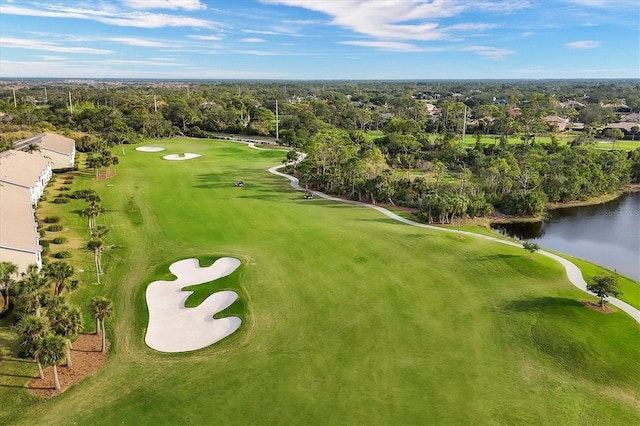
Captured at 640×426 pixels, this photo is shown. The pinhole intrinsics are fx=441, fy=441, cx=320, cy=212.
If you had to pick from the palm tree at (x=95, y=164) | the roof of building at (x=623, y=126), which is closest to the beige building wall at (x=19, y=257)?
the palm tree at (x=95, y=164)

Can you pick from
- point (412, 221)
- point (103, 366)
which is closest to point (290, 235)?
point (412, 221)

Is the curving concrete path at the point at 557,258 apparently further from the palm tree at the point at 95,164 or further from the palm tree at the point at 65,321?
the palm tree at the point at 65,321

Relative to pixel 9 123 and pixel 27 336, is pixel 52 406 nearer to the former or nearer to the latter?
pixel 27 336

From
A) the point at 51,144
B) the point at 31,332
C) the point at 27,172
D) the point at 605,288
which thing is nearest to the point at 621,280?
the point at 605,288

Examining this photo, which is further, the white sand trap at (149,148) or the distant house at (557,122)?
the distant house at (557,122)

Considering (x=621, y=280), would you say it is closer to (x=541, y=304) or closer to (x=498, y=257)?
(x=498, y=257)

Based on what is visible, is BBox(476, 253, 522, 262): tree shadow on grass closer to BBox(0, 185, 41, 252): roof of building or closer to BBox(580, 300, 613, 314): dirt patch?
BBox(580, 300, 613, 314): dirt patch
